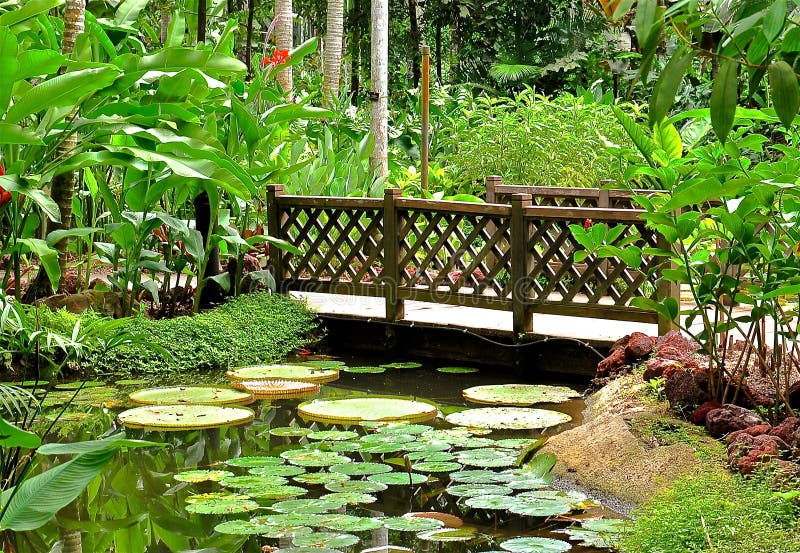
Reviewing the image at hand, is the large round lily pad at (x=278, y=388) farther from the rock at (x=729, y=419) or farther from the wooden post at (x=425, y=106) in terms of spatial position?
the wooden post at (x=425, y=106)

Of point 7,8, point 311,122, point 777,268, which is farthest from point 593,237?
point 311,122

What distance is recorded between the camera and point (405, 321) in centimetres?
734

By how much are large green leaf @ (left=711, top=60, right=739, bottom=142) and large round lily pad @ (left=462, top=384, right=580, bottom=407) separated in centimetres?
436

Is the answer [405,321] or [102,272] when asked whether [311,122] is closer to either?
[102,272]

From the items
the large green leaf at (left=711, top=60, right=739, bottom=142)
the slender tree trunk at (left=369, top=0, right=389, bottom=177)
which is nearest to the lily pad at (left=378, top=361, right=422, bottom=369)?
the slender tree trunk at (left=369, top=0, right=389, bottom=177)

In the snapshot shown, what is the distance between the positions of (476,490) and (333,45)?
29.7 ft

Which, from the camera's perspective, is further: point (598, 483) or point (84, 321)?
point (84, 321)

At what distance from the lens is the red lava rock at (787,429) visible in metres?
3.79

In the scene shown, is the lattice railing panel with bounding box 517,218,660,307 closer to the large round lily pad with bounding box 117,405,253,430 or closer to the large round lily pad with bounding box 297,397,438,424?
the large round lily pad with bounding box 297,397,438,424

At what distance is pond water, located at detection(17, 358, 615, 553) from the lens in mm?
3691

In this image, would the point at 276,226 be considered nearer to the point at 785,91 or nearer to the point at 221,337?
the point at 221,337

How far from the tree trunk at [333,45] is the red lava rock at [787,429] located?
9.18 meters

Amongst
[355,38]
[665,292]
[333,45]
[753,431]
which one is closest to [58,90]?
[665,292]

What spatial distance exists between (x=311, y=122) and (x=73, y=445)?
1070 centimetres
